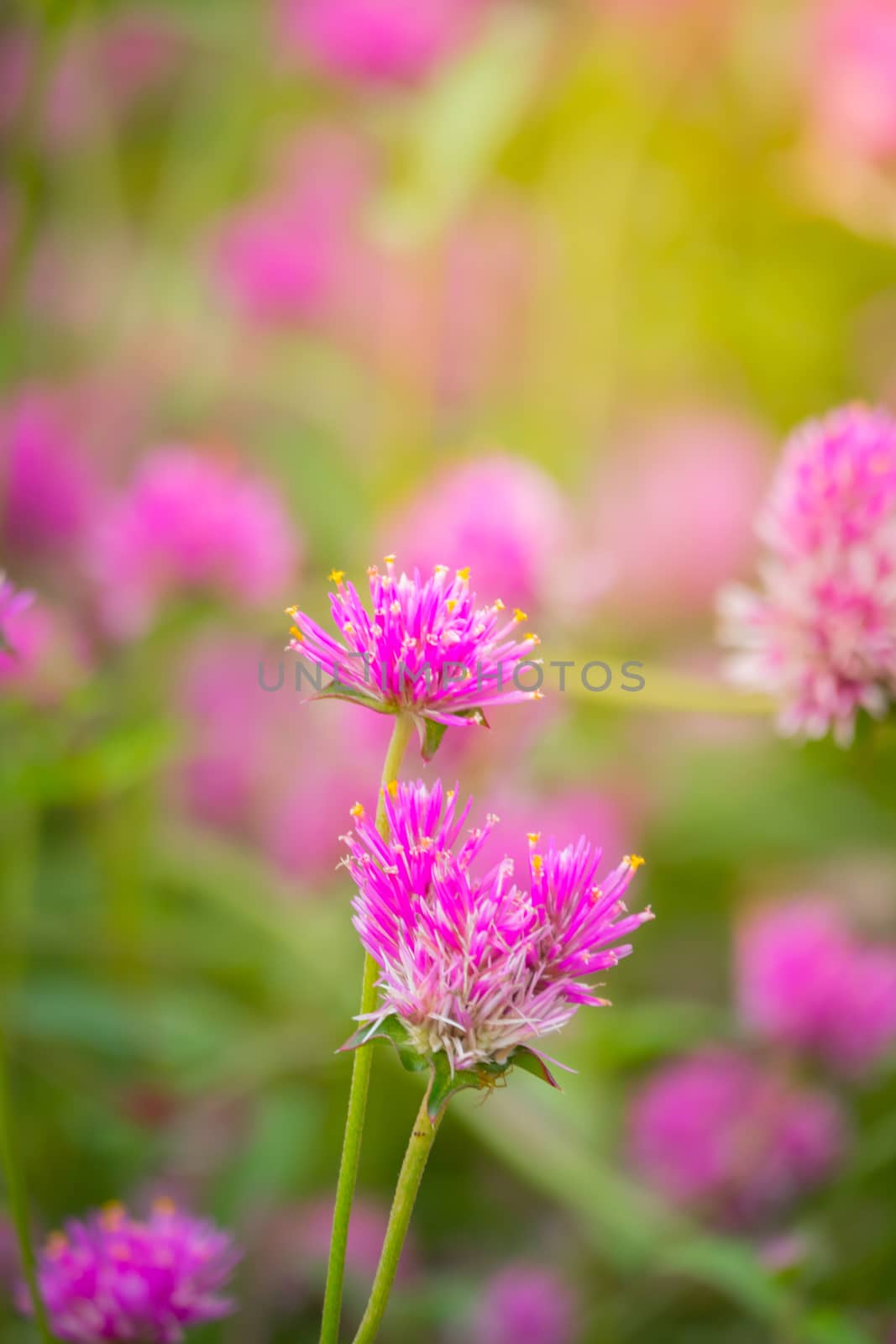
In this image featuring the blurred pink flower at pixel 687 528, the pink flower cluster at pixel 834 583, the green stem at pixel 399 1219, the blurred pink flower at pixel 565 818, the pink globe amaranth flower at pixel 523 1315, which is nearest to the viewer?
the green stem at pixel 399 1219

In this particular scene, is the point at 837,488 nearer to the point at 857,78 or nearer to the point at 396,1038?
the point at 396,1038

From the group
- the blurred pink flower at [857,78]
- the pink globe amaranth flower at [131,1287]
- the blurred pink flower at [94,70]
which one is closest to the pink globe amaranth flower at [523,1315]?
the pink globe amaranth flower at [131,1287]

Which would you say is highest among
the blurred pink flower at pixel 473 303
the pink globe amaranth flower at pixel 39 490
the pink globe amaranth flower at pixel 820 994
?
the blurred pink flower at pixel 473 303

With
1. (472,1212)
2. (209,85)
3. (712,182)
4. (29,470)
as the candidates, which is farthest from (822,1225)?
(209,85)

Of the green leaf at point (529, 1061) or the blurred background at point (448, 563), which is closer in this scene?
the green leaf at point (529, 1061)

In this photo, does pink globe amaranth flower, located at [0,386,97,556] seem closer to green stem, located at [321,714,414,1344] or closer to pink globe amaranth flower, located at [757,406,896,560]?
pink globe amaranth flower, located at [757,406,896,560]

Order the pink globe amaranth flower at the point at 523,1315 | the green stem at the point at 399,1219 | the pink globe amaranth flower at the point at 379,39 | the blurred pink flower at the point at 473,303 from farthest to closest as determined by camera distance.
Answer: the blurred pink flower at the point at 473,303 < the pink globe amaranth flower at the point at 379,39 < the pink globe amaranth flower at the point at 523,1315 < the green stem at the point at 399,1219

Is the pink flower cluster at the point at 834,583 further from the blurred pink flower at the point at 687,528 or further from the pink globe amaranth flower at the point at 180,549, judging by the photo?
the blurred pink flower at the point at 687,528

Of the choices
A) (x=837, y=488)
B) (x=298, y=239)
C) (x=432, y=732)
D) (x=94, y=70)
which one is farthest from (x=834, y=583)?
(x=94, y=70)
